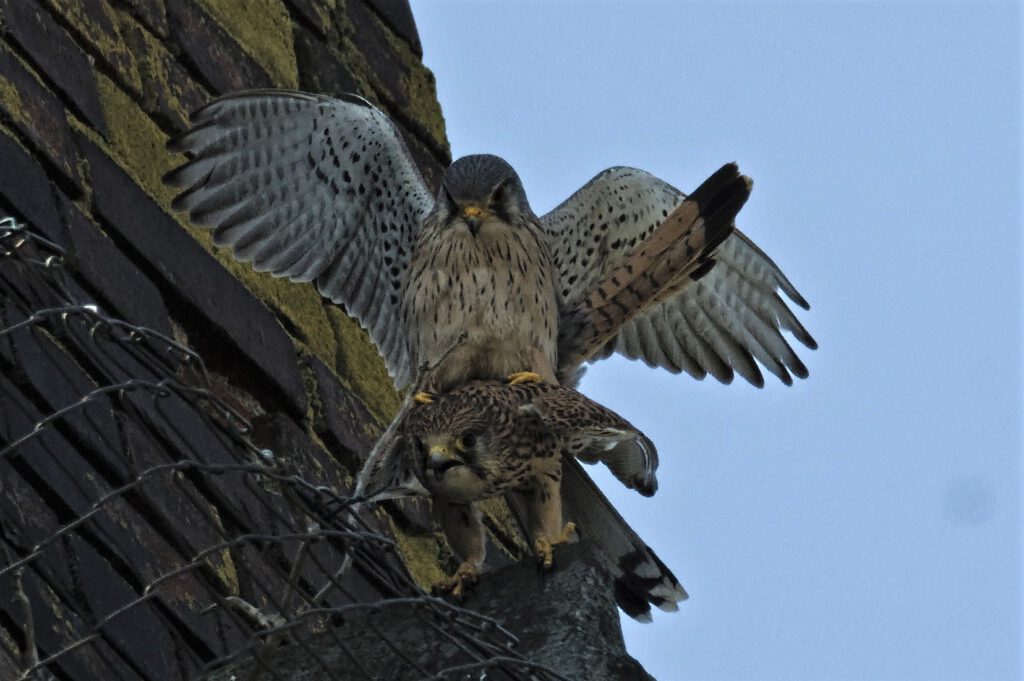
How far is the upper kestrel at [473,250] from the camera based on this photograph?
421 cm

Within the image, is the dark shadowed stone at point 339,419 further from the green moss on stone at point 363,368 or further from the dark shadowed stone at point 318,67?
the dark shadowed stone at point 318,67

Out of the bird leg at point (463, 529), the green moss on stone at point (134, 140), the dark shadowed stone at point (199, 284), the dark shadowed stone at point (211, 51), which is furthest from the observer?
the dark shadowed stone at point (211, 51)

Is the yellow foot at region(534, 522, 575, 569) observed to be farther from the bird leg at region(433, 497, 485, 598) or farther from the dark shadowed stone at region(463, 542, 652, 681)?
the dark shadowed stone at region(463, 542, 652, 681)

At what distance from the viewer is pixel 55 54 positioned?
149 inches

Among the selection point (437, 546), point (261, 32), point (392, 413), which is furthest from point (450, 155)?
point (437, 546)

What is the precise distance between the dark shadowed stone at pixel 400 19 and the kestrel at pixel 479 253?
1.85 ft

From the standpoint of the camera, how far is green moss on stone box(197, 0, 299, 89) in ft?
15.1

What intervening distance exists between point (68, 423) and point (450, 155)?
106 inches

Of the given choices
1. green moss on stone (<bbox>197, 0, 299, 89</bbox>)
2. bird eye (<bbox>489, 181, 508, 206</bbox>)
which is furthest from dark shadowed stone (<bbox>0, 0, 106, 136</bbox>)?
bird eye (<bbox>489, 181, 508, 206</bbox>)

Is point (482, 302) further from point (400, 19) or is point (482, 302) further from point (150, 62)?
point (400, 19)

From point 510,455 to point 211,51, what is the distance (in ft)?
5.17

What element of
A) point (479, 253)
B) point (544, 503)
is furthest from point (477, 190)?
point (544, 503)

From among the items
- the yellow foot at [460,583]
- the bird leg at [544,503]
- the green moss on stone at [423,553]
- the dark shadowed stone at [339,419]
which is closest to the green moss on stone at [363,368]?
the dark shadowed stone at [339,419]

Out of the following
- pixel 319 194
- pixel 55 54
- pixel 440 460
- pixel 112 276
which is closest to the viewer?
pixel 440 460
